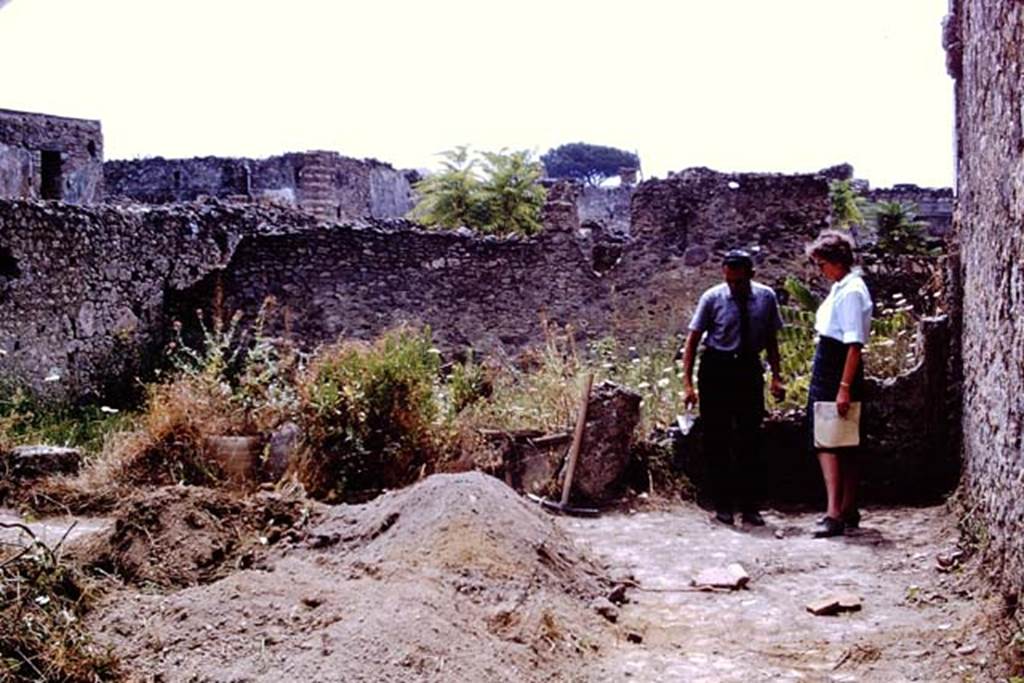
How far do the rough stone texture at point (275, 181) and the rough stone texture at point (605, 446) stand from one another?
1442 centimetres

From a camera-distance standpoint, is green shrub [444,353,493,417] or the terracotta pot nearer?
the terracotta pot

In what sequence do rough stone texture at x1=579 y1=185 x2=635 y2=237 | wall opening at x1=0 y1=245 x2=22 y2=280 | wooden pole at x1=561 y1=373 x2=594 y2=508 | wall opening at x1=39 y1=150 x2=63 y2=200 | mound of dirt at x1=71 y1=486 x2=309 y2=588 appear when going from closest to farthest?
Result: 1. mound of dirt at x1=71 y1=486 x2=309 y2=588
2. wooden pole at x1=561 y1=373 x2=594 y2=508
3. wall opening at x1=0 y1=245 x2=22 y2=280
4. wall opening at x1=39 y1=150 x2=63 y2=200
5. rough stone texture at x1=579 y1=185 x2=635 y2=237

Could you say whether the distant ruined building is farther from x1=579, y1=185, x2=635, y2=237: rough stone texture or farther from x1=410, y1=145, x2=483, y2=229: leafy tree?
x1=579, y1=185, x2=635, y2=237: rough stone texture

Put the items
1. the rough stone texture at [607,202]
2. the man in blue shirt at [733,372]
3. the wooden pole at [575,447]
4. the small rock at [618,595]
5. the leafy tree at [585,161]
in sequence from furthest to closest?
the leafy tree at [585,161]
the rough stone texture at [607,202]
the wooden pole at [575,447]
the man in blue shirt at [733,372]
the small rock at [618,595]

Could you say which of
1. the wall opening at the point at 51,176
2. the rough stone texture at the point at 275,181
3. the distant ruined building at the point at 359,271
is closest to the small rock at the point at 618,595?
the distant ruined building at the point at 359,271

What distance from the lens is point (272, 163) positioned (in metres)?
22.3

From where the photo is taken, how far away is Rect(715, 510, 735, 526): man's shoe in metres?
6.88

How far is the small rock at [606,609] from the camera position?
4.86m

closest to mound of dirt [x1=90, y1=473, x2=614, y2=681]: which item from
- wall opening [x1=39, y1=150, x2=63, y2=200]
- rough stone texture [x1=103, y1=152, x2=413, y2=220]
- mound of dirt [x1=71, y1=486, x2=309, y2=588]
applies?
mound of dirt [x1=71, y1=486, x2=309, y2=588]

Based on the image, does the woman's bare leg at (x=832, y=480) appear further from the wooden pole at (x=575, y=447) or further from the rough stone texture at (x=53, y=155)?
the rough stone texture at (x=53, y=155)

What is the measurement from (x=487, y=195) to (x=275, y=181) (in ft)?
19.5

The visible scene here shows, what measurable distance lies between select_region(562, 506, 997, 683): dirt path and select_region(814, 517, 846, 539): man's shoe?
7cm

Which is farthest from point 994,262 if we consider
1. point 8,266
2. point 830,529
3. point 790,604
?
point 8,266

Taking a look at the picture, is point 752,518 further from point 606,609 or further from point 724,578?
point 606,609
